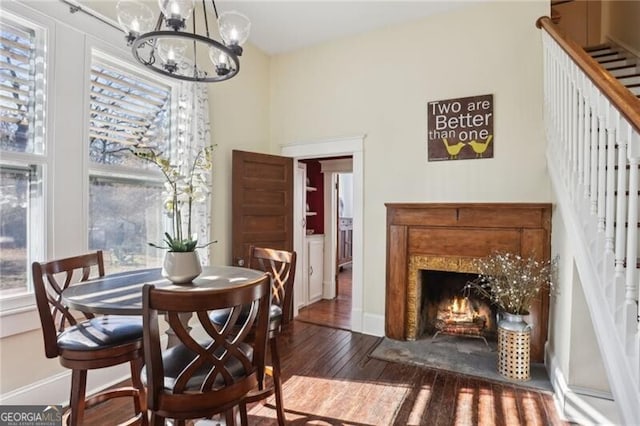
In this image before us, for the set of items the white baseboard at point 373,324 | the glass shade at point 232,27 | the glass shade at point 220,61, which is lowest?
the white baseboard at point 373,324

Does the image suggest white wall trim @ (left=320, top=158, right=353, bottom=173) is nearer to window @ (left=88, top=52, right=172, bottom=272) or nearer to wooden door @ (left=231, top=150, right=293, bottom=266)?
wooden door @ (left=231, top=150, right=293, bottom=266)

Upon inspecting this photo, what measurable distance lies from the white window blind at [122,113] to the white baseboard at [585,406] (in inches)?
141

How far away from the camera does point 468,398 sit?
2.33 metres

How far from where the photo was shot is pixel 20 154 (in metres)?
2.08

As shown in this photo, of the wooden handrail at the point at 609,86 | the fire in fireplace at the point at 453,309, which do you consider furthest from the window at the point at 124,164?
the wooden handrail at the point at 609,86

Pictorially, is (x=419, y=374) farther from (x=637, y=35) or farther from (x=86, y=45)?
(x=637, y=35)

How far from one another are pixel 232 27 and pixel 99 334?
68.7 inches

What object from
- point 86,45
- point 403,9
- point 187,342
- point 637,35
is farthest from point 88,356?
point 637,35

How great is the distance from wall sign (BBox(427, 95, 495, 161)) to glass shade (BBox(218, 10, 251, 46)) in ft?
6.95

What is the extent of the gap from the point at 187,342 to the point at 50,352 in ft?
2.76

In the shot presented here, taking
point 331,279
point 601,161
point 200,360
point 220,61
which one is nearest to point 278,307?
point 200,360

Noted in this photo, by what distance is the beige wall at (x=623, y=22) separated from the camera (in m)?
3.50

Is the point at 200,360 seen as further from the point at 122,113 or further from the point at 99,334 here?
the point at 122,113

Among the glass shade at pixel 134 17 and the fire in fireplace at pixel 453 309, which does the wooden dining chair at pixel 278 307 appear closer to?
the glass shade at pixel 134 17
